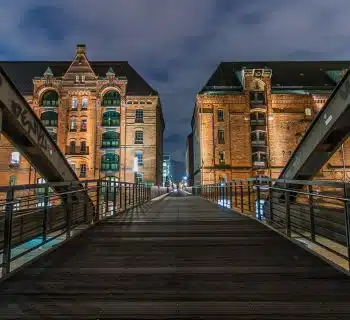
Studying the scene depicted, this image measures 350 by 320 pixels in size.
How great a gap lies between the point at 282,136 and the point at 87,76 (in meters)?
28.1

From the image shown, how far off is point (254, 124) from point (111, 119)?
64.7ft

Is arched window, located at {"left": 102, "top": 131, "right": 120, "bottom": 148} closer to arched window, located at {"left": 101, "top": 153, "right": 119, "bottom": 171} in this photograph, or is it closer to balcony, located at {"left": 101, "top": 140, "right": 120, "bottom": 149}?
balcony, located at {"left": 101, "top": 140, "right": 120, "bottom": 149}

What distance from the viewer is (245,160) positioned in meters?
35.5

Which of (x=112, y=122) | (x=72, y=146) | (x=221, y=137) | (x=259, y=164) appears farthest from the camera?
(x=112, y=122)

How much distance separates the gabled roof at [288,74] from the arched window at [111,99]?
39.3 feet

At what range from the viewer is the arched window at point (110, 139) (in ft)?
120

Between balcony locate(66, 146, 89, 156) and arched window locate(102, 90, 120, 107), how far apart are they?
6802 millimetres

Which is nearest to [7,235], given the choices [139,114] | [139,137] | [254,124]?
[139,137]

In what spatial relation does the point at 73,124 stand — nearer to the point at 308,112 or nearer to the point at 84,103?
the point at 84,103

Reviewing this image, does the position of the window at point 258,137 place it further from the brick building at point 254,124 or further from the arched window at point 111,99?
the arched window at point 111,99

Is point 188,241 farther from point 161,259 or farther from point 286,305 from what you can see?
point 286,305

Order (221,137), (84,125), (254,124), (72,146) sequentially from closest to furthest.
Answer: (72,146) < (221,137) < (84,125) < (254,124)

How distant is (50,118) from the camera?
1444 inches

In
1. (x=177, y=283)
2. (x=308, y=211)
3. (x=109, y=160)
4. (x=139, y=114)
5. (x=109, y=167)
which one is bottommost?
(x=177, y=283)
